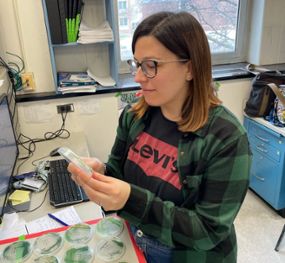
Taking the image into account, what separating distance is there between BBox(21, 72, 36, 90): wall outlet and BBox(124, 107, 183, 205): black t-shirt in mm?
1420

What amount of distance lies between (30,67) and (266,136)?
1810 millimetres

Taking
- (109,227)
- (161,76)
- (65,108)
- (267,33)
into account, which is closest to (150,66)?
(161,76)

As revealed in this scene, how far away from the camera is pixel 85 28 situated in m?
2.21

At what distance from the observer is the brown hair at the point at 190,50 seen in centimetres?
93

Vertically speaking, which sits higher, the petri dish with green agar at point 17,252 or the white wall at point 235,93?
the petri dish with green agar at point 17,252

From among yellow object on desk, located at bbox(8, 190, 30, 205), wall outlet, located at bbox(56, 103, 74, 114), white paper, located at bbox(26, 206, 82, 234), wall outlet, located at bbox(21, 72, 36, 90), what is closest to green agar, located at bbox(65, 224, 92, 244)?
white paper, located at bbox(26, 206, 82, 234)

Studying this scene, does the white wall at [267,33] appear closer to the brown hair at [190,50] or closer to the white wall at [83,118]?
the white wall at [83,118]

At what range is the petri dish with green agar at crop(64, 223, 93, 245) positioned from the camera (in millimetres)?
1038

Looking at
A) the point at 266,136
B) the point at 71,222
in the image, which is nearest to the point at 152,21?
the point at 71,222

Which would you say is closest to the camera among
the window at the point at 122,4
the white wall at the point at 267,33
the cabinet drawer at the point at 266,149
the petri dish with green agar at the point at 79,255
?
the petri dish with green agar at the point at 79,255

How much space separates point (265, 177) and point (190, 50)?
1.89 m

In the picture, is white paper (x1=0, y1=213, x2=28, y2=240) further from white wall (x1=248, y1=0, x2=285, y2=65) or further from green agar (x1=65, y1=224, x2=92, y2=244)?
white wall (x1=248, y1=0, x2=285, y2=65)

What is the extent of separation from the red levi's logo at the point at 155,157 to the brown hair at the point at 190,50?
3.7 inches

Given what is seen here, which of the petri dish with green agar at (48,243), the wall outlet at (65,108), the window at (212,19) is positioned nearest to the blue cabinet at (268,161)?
the window at (212,19)
